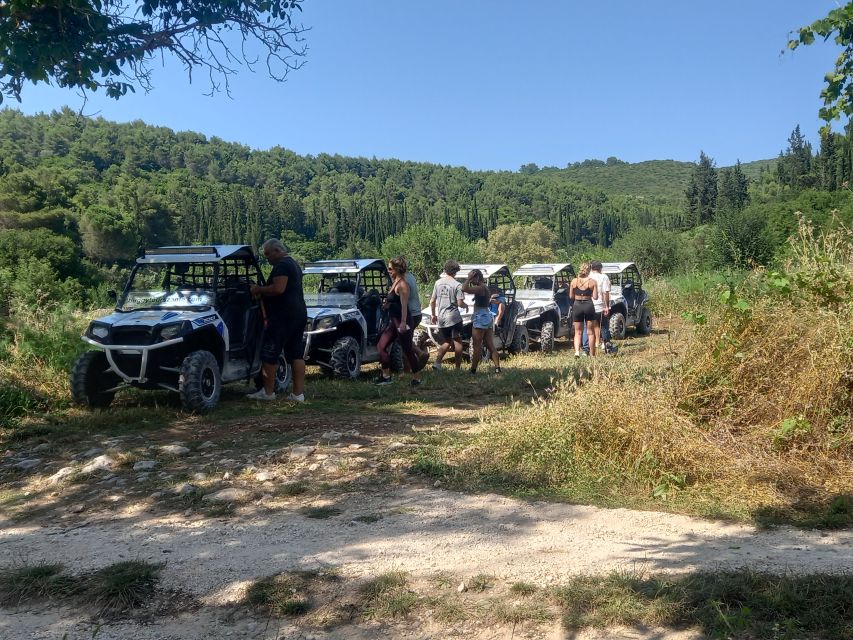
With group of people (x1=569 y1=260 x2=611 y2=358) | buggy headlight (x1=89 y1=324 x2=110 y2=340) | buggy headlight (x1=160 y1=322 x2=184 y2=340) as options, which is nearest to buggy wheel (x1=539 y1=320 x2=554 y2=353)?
group of people (x1=569 y1=260 x2=611 y2=358)

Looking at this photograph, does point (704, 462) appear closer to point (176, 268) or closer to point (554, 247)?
point (176, 268)

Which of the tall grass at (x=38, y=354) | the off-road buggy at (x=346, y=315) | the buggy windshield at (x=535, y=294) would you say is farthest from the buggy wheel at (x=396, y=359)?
the buggy windshield at (x=535, y=294)

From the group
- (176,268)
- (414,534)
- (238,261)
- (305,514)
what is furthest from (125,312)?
(414,534)

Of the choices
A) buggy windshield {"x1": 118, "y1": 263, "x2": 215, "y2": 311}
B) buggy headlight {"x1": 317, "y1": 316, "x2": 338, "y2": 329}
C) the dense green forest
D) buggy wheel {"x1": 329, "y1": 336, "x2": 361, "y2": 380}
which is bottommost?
buggy wheel {"x1": 329, "y1": 336, "x2": 361, "y2": 380}

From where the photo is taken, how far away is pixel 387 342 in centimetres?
1052

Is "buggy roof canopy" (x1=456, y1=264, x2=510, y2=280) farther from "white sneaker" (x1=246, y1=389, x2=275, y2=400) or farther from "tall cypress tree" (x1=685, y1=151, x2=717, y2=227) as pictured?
"tall cypress tree" (x1=685, y1=151, x2=717, y2=227)

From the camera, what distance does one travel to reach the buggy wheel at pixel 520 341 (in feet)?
47.1

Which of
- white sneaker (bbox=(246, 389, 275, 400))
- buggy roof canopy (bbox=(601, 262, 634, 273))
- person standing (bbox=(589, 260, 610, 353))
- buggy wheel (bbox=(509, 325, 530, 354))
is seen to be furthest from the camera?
buggy roof canopy (bbox=(601, 262, 634, 273))

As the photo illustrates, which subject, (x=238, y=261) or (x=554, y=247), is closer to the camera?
(x=238, y=261)

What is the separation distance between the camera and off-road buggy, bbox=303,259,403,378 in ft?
34.9

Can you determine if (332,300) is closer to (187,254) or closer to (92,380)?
(187,254)

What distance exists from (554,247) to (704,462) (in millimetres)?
95084

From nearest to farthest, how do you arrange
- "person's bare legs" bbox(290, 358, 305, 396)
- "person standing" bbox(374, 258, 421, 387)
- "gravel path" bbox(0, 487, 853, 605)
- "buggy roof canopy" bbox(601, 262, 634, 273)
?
"gravel path" bbox(0, 487, 853, 605) → "person's bare legs" bbox(290, 358, 305, 396) → "person standing" bbox(374, 258, 421, 387) → "buggy roof canopy" bbox(601, 262, 634, 273)

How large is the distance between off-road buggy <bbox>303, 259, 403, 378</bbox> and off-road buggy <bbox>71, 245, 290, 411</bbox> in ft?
3.20
